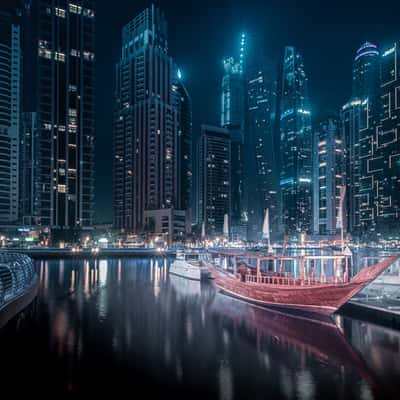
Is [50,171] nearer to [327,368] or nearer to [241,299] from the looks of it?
[241,299]

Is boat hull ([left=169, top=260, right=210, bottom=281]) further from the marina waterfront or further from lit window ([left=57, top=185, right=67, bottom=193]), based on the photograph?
lit window ([left=57, top=185, right=67, bottom=193])

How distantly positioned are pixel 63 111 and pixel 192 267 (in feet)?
358

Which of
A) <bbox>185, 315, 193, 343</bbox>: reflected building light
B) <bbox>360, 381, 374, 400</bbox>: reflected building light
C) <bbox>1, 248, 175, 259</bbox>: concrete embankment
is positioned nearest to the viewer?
<bbox>360, 381, 374, 400</bbox>: reflected building light

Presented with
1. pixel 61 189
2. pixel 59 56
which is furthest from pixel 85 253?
pixel 59 56

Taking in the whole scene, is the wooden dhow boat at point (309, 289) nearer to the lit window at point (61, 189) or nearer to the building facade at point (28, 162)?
the lit window at point (61, 189)

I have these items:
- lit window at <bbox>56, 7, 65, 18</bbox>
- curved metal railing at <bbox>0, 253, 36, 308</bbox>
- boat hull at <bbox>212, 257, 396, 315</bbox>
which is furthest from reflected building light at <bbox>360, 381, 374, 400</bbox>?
lit window at <bbox>56, 7, 65, 18</bbox>

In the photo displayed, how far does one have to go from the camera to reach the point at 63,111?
5487 inches

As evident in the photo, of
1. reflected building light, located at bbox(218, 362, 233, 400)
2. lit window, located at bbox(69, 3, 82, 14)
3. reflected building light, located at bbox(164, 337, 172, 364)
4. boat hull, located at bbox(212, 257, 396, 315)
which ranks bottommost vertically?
reflected building light, located at bbox(164, 337, 172, 364)

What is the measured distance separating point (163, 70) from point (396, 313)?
16931cm

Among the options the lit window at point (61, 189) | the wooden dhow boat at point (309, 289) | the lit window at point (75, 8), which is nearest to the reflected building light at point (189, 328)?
the wooden dhow boat at point (309, 289)

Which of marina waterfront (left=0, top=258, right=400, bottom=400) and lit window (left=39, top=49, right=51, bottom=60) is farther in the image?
lit window (left=39, top=49, right=51, bottom=60)

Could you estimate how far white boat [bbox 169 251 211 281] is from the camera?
4984cm

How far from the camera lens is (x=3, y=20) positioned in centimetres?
15562

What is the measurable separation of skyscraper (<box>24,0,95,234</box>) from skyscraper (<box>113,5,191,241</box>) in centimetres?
2633
